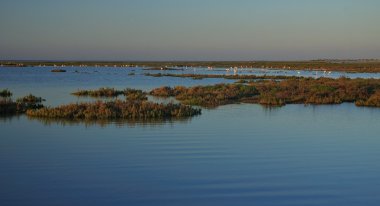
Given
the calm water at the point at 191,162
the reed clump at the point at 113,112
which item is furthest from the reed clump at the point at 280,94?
the calm water at the point at 191,162

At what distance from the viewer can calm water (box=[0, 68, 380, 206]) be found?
9.83m

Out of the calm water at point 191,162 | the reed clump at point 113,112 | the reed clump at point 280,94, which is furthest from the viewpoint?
the reed clump at point 280,94

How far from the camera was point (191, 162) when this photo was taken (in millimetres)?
12977

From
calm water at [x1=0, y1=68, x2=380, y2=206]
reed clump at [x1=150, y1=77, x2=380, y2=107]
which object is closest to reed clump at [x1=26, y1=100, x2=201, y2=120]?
calm water at [x1=0, y1=68, x2=380, y2=206]

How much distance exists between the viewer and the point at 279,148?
15.2 m

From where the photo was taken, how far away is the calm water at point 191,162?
32.2 feet

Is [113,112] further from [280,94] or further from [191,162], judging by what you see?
[280,94]

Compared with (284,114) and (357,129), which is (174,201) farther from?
(284,114)

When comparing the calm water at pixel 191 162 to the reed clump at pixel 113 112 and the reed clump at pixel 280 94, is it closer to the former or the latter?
the reed clump at pixel 113 112

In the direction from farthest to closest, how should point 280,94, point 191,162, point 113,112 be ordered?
1. point 280,94
2. point 113,112
3. point 191,162

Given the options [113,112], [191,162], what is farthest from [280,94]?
[191,162]

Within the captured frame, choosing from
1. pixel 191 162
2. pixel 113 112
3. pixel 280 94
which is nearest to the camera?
pixel 191 162

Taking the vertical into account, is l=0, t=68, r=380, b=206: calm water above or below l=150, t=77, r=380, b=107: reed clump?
below

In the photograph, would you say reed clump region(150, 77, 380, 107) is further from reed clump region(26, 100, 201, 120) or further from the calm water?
the calm water
